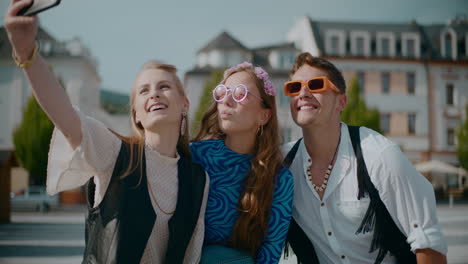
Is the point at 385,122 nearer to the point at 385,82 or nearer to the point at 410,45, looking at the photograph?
the point at 385,82

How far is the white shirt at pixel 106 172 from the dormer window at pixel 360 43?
3221 cm

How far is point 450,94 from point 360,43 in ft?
24.1

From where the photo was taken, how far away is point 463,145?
102 feet

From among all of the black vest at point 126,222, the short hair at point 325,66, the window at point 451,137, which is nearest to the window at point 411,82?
the window at point 451,137

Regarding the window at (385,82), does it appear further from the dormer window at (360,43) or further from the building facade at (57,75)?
the building facade at (57,75)

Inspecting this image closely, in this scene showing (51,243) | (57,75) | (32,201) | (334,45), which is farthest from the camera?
(334,45)

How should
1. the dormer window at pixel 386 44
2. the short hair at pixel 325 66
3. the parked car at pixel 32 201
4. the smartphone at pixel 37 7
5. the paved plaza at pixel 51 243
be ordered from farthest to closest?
the dormer window at pixel 386 44
the parked car at pixel 32 201
the paved plaza at pixel 51 243
the short hair at pixel 325 66
the smartphone at pixel 37 7

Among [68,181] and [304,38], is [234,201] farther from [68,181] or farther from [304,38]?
[304,38]

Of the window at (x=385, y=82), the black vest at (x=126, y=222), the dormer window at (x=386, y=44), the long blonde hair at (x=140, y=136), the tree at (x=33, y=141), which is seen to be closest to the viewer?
the black vest at (x=126, y=222)

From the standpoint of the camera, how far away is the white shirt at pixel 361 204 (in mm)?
2654

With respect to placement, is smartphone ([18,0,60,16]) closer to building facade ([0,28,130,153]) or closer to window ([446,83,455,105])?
building facade ([0,28,130,153])

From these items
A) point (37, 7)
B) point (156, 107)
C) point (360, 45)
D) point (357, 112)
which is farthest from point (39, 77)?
point (360, 45)

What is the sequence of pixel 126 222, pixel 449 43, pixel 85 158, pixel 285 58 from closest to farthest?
pixel 85 158 < pixel 126 222 < pixel 285 58 < pixel 449 43

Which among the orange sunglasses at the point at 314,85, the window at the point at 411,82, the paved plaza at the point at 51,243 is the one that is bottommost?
the paved plaza at the point at 51,243
